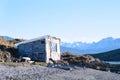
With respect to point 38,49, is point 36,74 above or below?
below

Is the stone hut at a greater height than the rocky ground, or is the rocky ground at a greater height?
the stone hut

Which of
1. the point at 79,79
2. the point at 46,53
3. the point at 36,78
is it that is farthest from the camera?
the point at 46,53

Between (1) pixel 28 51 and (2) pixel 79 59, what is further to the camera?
(2) pixel 79 59

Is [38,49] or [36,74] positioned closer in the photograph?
[36,74]

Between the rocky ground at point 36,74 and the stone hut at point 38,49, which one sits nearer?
the rocky ground at point 36,74

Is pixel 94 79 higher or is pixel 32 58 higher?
pixel 32 58

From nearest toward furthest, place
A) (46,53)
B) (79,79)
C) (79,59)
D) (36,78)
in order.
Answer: (36,78), (79,79), (46,53), (79,59)

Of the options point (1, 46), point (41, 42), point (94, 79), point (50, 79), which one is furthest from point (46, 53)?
point (50, 79)

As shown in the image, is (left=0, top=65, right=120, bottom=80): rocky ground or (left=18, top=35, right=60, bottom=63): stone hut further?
(left=18, top=35, right=60, bottom=63): stone hut

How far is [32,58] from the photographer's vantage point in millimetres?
67125

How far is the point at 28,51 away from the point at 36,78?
1234 inches

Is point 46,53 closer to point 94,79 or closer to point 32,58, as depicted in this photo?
point 32,58

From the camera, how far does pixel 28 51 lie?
67.4 meters

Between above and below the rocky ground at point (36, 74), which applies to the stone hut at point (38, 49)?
above
